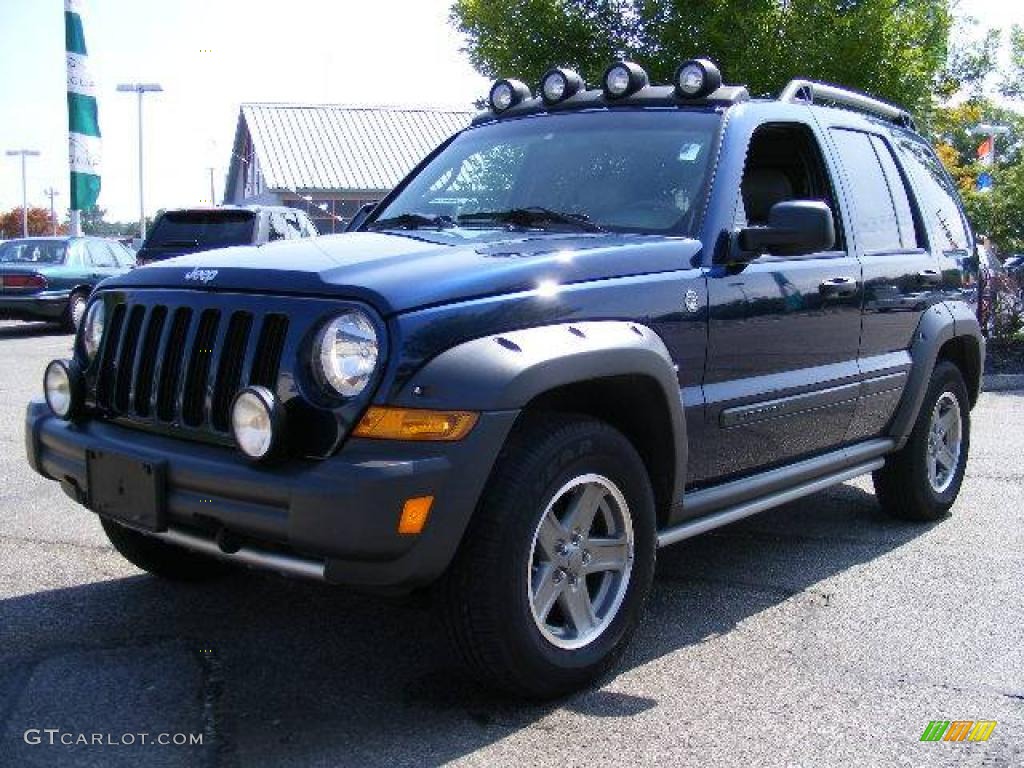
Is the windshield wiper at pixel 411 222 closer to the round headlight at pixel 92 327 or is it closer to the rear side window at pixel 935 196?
the round headlight at pixel 92 327

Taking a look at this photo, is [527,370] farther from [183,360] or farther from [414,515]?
[183,360]

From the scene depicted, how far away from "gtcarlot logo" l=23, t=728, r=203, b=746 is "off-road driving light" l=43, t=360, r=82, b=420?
106 centimetres

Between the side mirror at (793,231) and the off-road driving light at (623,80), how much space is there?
0.96 m

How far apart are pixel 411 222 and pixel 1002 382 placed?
936 cm

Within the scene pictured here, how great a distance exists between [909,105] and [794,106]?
31.3 feet

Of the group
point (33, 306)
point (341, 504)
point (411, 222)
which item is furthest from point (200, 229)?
point (341, 504)

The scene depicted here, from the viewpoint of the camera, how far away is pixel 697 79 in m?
4.50

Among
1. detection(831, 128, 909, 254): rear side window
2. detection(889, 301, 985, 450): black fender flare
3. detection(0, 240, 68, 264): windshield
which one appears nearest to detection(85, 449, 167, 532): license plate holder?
detection(831, 128, 909, 254): rear side window

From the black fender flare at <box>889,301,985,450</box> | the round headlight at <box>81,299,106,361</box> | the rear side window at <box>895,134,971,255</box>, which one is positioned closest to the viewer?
the round headlight at <box>81,299,106,361</box>

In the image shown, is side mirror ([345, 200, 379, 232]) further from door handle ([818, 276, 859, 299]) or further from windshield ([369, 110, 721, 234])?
door handle ([818, 276, 859, 299])

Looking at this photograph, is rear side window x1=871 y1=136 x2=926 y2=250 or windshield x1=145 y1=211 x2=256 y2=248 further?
windshield x1=145 y1=211 x2=256 y2=248

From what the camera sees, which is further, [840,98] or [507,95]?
[840,98]

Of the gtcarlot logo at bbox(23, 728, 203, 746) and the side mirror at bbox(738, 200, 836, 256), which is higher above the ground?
the side mirror at bbox(738, 200, 836, 256)

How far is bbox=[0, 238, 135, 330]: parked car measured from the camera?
663 inches
